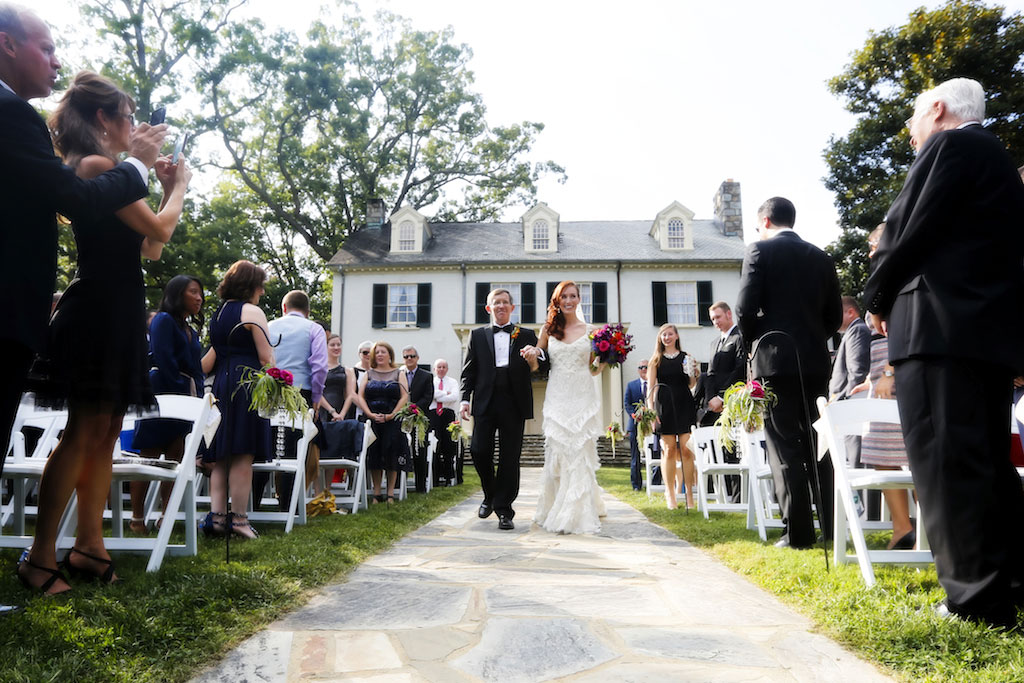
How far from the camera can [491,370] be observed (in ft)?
24.0

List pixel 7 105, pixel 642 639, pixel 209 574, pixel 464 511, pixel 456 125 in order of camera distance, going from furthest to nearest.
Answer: pixel 456 125, pixel 464 511, pixel 209 574, pixel 642 639, pixel 7 105

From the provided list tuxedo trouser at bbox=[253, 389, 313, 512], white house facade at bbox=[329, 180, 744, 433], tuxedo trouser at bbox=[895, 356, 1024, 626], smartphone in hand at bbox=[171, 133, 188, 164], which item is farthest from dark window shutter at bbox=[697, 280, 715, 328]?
smartphone in hand at bbox=[171, 133, 188, 164]

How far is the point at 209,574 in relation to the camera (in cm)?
367

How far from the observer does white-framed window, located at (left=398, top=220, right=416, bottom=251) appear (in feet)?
101

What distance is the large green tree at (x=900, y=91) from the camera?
19078 millimetres

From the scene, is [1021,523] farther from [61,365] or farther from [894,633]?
[61,365]

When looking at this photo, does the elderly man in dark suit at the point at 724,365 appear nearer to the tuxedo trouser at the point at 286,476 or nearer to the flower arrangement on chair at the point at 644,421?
the flower arrangement on chair at the point at 644,421

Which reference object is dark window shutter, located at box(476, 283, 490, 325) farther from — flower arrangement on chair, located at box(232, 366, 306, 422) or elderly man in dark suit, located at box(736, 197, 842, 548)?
elderly man in dark suit, located at box(736, 197, 842, 548)

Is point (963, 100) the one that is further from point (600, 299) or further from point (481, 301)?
point (481, 301)

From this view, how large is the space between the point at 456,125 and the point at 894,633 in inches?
1339

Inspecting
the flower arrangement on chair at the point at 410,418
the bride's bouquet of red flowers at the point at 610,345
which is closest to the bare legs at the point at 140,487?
the bride's bouquet of red flowers at the point at 610,345

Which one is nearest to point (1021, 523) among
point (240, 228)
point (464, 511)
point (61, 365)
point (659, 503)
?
point (61, 365)

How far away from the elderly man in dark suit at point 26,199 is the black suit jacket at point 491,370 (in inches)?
180

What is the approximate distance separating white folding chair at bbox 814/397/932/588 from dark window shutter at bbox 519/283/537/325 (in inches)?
989
